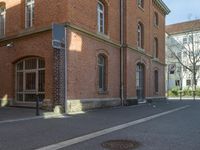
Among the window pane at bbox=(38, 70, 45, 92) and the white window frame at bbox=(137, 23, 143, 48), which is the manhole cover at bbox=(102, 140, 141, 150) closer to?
the window pane at bbox=(38, 70, 45, 92)

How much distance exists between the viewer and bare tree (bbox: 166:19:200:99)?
5484 centimetres

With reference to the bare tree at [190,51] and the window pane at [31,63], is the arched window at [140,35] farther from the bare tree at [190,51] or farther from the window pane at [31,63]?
the bare tree at [190,51]

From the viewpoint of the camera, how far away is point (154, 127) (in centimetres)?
1175

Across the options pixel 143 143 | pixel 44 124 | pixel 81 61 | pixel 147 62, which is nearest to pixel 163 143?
pixel 143 143

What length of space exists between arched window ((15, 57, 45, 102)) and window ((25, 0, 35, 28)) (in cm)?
213

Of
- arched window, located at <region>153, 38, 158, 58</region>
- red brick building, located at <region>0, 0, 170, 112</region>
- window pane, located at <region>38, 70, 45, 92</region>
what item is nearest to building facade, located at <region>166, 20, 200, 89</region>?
arched window, located at <region>153, 38, 158, 58</region>

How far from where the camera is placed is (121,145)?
840cm

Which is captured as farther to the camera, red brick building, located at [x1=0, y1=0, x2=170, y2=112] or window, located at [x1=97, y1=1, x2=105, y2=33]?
window, located at [x1=97, y1=1, x2=105, y2=33]

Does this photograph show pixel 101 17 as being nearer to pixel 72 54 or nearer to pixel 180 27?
pixel 72 54

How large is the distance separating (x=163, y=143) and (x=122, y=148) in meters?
1.25

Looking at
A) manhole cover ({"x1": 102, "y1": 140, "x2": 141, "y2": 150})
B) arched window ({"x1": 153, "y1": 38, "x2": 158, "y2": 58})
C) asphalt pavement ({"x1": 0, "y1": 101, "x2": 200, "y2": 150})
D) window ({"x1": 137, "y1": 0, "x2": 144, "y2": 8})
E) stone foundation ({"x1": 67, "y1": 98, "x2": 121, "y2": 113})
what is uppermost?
window ({"x1": 137, "y1": 0, "x2": 144, "y2": 8})

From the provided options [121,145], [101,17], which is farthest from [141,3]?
[121,145]

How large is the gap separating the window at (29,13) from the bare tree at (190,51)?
1322 inches

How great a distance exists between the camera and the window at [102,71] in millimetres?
21475
